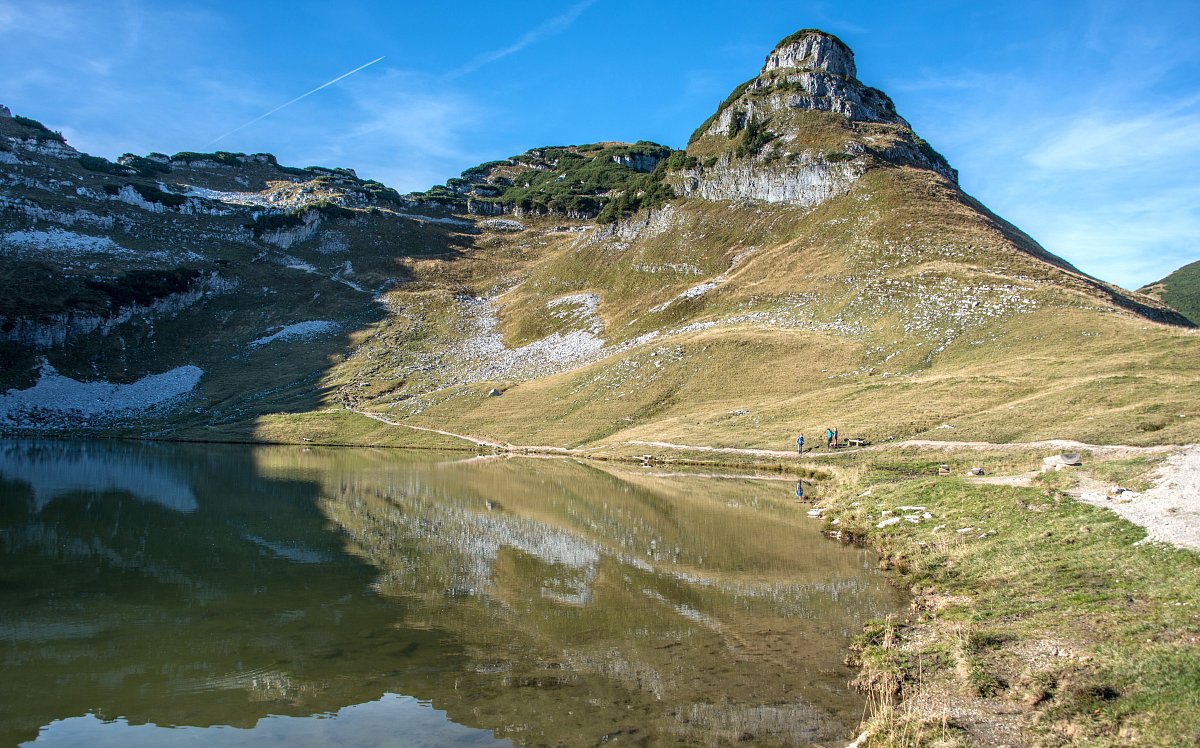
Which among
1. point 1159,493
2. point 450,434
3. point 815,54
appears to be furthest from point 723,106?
point 1159,493

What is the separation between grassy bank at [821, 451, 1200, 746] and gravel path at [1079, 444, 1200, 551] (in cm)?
62

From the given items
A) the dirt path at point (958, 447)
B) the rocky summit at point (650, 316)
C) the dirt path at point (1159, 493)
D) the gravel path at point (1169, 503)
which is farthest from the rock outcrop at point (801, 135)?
the gravel path at point (1169, 503)

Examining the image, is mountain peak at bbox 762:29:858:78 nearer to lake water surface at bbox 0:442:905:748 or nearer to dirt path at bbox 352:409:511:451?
dirt path at bbox 352:409:511:451

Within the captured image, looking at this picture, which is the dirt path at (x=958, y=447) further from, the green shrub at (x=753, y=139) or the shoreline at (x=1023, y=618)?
the green shrub at (x=753, y=139)

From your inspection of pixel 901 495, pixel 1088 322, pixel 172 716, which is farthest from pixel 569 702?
pixel 1088 322

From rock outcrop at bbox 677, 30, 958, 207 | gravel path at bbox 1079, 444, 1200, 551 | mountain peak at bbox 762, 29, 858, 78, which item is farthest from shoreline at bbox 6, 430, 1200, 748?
mountain peak at bbox 762, 29, 858, 78

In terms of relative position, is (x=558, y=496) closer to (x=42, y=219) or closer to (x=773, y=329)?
(x=773, y=329)

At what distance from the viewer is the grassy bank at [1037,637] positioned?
11.1 metres

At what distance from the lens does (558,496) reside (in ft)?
152

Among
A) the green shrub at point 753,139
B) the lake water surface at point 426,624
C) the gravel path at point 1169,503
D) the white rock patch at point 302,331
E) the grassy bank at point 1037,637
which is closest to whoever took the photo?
the grassy bank at point 1037,637

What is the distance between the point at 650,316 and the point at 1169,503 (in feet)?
316

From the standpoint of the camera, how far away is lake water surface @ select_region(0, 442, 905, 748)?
13211 millimetres

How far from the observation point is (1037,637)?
14.5 metres

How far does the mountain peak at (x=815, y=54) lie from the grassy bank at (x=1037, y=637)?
167426mm
